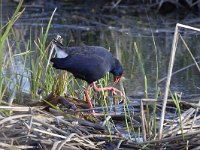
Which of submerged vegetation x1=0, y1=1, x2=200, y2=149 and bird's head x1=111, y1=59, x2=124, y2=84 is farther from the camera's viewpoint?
bird's head x1=111, y1=59, x2=124, y2=84

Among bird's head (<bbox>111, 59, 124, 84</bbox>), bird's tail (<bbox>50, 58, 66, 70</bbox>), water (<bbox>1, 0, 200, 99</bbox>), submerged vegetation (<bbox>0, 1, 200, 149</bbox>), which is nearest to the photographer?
submerged vegetation (<bbox>0, 1, 200, 149</bbox>)

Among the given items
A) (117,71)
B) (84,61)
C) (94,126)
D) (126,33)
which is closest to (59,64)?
(84,61)

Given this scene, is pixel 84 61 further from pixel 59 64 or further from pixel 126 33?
pixel 126 33

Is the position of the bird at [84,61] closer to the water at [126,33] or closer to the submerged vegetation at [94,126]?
the submerged vegetation at [94,126]

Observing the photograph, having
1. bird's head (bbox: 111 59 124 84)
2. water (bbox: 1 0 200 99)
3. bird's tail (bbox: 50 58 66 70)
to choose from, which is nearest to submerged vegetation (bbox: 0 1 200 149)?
bird's tail (bbox: 50 58 66 70)

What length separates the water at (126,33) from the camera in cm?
740

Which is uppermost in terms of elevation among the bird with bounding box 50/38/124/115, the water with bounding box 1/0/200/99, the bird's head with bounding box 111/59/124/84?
the bird with bounding box 50/38/124/115

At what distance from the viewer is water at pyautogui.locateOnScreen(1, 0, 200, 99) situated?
740cm

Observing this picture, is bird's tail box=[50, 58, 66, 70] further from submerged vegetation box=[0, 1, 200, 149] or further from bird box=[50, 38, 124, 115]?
submerged vegetation box=[0, 1, 200, 149]

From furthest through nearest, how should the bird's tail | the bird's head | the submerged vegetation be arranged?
1. the bird's head
2. the bird's tail
3. the submerged vegetation

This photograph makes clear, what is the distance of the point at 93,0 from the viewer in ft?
49.6

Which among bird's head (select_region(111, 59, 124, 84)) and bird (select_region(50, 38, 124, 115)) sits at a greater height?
bird (select_region(50, 38, 124, 115))

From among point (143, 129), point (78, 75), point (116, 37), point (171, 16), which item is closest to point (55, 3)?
point (171, 16)

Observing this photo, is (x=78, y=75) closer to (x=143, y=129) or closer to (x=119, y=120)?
(x=119, y=120)
